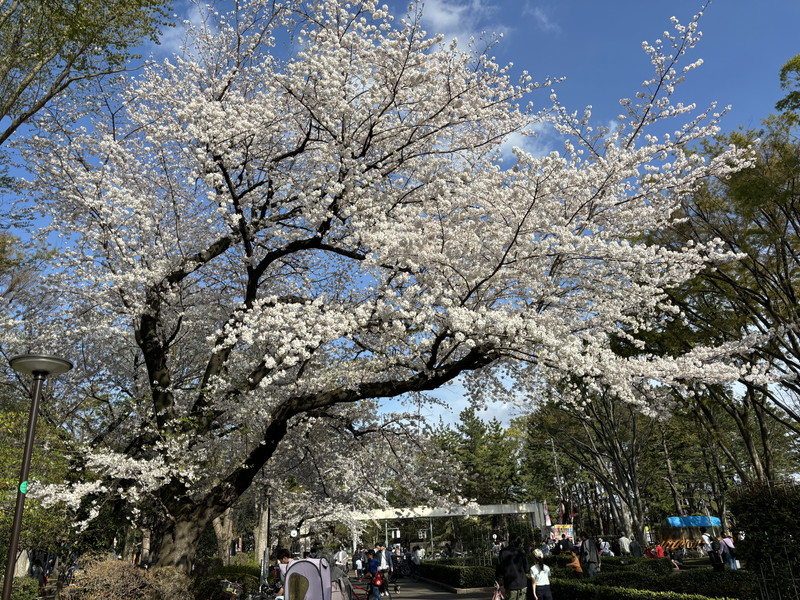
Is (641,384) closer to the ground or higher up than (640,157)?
closer to the ground

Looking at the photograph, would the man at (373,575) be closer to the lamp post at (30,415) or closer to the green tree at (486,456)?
the lamp post at (30,415)

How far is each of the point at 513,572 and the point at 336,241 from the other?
6.22 m

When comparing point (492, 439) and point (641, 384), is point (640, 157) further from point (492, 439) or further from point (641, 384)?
point (492, 439)

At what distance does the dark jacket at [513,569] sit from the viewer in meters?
8.21

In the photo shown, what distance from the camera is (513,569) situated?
828cm

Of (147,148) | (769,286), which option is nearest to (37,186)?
(147,148)

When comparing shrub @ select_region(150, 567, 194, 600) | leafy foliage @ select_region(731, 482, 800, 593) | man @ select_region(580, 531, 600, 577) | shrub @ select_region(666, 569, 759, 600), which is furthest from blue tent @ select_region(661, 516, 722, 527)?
shrub @ select_region(150, 567, 194, 600)

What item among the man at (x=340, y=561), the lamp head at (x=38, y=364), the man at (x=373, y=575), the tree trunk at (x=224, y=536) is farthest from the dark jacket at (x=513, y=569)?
the tree trunk at (x=224, y=536)

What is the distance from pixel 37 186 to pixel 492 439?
1648 inches

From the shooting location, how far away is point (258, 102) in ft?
34.0

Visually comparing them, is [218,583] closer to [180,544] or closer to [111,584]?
[180,544]

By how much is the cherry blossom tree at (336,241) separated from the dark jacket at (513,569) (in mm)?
2804

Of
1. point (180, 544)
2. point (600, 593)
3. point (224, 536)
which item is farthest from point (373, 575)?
point (224, 536)

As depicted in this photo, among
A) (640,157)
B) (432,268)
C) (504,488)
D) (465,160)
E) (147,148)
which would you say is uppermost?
(147,148)
